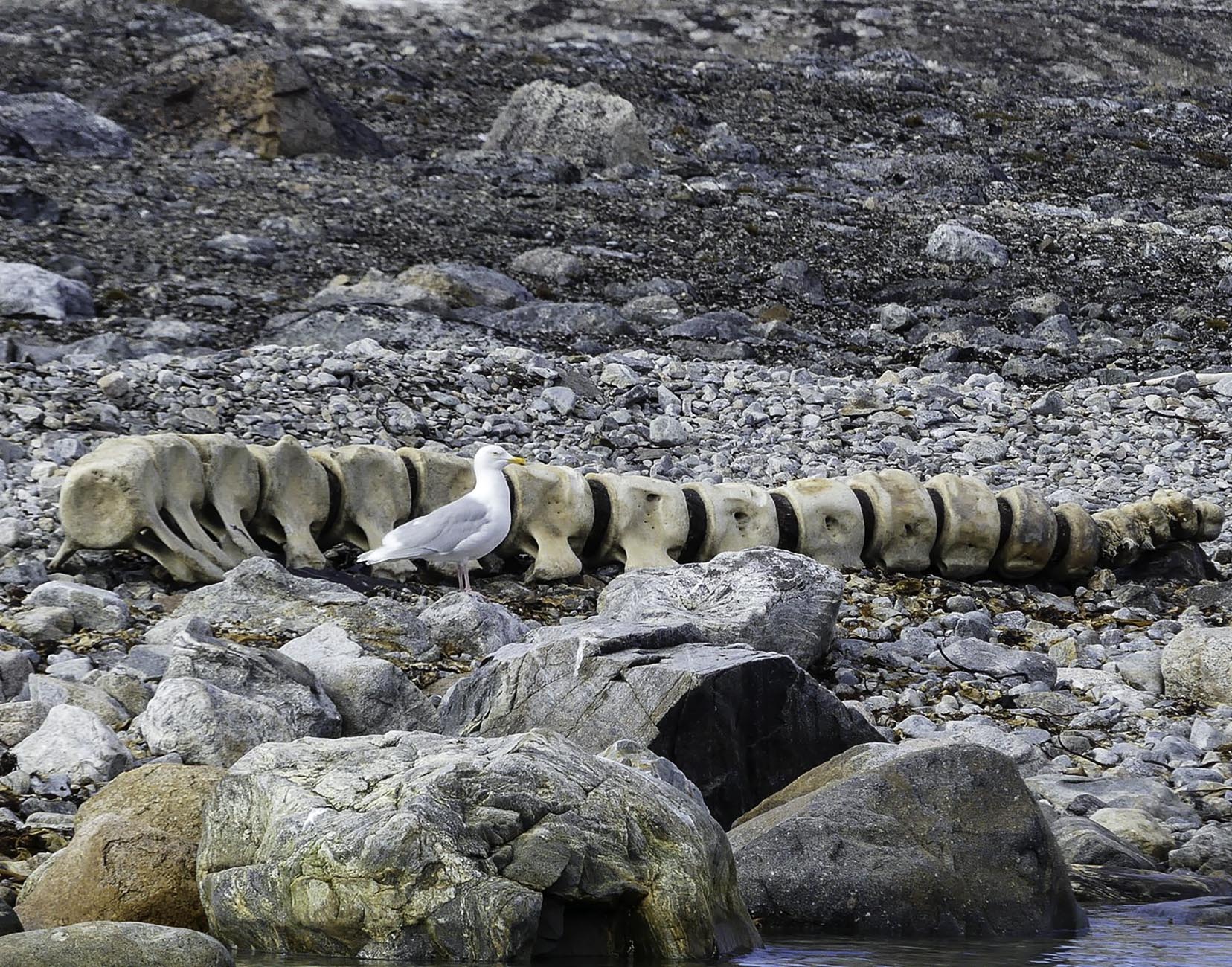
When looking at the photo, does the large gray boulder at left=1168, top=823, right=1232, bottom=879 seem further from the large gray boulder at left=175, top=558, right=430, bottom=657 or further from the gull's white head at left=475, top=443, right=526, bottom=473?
the gull's white head at left=475, top=443, right=526, bottom=473

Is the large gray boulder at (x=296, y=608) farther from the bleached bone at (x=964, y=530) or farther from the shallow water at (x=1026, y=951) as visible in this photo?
the bleached bone at (x=964, y=530)

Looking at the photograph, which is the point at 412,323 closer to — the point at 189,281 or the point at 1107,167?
the point at 189,281

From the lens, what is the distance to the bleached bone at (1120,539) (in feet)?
30.3

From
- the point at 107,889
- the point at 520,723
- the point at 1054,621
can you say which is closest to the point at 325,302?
the point at 1054,621

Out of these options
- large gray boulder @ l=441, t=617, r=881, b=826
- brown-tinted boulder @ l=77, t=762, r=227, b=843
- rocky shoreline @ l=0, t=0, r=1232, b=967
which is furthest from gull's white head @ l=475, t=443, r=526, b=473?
brown-tinted boulder @ l=77, t=762, r=227, b=843

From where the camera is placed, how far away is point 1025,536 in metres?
9.13

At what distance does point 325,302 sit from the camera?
46.7 ft

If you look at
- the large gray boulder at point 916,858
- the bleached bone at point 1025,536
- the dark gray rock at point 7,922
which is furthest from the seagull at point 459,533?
the dark gray rock at point 7,922

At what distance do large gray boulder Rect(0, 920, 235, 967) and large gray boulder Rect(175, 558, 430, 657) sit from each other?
9.52 feet

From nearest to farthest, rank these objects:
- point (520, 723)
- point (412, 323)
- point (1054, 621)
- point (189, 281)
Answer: point (520, 723) < point (1054, 621) < point (412, 323) < point (189, 281)

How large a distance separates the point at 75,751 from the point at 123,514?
285 cm

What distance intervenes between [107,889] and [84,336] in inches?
380

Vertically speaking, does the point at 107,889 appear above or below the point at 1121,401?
above

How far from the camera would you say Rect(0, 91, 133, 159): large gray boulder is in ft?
65.5
